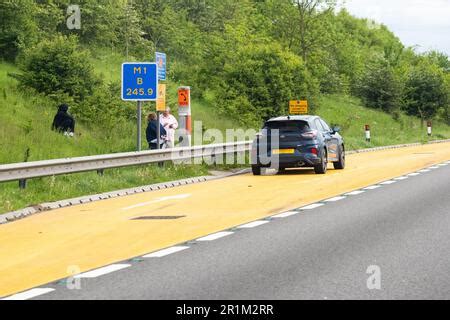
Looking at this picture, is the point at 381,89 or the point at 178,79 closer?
the point at 178,79

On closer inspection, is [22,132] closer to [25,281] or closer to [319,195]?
[319,195]

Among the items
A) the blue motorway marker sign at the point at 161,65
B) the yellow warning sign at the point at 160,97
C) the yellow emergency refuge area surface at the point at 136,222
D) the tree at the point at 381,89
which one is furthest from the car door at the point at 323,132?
the tree at the point at 381,89

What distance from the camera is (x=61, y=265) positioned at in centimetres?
1057

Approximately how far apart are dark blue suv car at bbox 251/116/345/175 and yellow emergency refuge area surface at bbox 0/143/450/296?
1.08 m

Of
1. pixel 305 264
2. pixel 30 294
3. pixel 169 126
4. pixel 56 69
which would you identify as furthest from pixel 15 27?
pixel 30 294

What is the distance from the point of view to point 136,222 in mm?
14984

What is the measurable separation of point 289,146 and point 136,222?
12.1 meters

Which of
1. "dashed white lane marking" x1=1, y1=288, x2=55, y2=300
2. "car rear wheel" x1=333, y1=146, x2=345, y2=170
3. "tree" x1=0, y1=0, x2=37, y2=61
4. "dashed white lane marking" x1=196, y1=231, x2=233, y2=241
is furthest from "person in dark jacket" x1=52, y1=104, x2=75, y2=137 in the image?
"dashed white lane marking" x1=1, y1=288, x2=55, y2=300

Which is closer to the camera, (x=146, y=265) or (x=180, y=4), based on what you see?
(x=146, y=265)

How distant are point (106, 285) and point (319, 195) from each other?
10.7m

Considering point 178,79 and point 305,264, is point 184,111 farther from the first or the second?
point 178,79

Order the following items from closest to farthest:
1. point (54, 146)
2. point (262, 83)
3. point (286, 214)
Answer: point (286, 214)
point (54, 146)
point (262, 83)

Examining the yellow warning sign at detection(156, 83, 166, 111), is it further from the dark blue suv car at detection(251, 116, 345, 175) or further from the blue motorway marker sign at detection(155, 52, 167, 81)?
the dark blue suv car at detection(251, 116, 345, 175)
